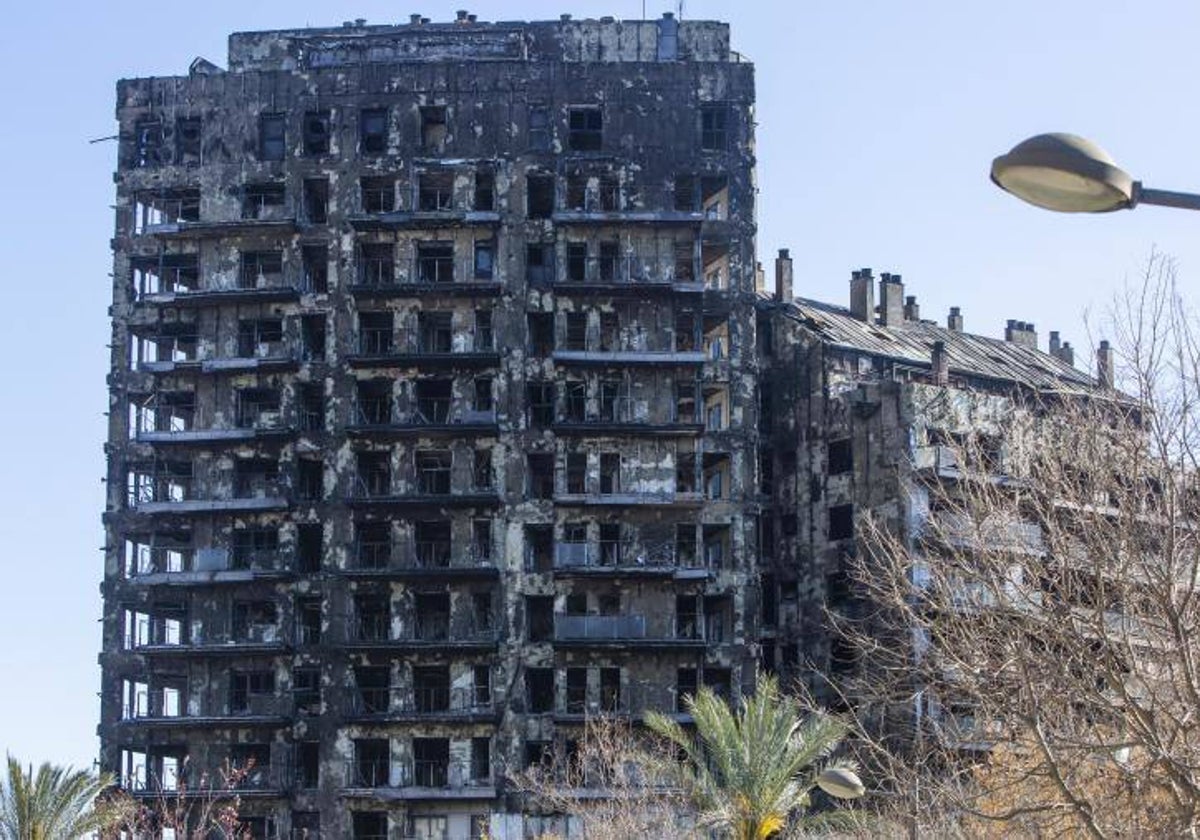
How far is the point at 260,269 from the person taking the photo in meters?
96.1

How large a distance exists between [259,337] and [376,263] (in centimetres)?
522

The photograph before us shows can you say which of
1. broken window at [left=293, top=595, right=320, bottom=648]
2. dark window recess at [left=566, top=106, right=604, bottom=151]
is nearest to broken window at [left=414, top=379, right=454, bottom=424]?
broken window at [left=293, top=595, right=320, bottom=648]

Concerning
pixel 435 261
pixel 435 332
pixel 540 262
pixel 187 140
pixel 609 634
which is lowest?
pixel 609 634

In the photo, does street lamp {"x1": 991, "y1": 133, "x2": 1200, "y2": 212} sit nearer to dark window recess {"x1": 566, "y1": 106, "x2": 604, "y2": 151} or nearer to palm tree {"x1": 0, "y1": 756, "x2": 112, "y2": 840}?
palm tree {"x1": 0, "y1": 756, "x2": 112, "y2": 840}

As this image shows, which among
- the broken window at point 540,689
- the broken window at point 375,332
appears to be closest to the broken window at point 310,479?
the broken window at point 375,332

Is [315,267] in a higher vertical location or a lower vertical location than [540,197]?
lower

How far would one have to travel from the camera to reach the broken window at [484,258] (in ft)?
313

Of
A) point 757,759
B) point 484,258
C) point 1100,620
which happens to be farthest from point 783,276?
point 1100,620

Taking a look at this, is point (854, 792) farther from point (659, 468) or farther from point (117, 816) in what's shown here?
point (659, 468)

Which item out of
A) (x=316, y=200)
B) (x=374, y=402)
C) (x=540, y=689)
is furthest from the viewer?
(x=316, y=200)

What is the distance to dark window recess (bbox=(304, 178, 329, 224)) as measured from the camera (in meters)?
96.0

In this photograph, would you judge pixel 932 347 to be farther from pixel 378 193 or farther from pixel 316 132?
pixel 316 132

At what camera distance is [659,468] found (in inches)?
3642

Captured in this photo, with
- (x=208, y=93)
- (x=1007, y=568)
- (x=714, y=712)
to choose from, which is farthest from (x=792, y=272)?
(x=1007, y=568)
